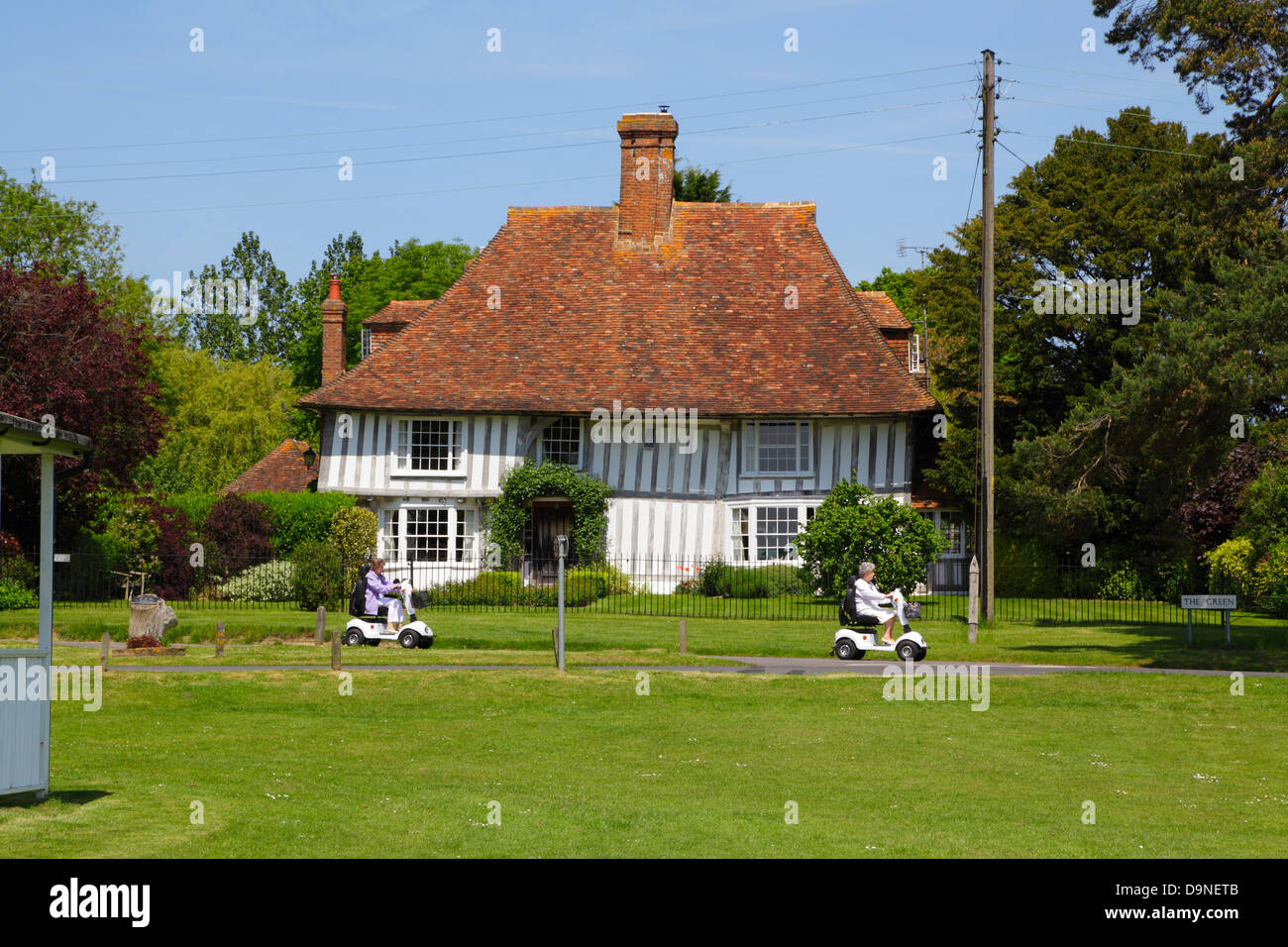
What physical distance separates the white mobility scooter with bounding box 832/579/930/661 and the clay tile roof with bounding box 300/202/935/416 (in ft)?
50.1

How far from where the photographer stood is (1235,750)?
16.3 metres

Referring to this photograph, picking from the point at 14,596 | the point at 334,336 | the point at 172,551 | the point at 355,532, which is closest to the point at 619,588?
the point at 355,532

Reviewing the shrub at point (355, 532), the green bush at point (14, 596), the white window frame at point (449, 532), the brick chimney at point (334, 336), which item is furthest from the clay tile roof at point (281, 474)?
the green bush at point (14, 596)

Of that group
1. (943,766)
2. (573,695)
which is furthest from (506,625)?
(943,766)

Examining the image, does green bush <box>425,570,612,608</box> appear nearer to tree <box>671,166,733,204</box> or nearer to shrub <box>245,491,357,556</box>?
shrub <box>245,491,357,556</box>

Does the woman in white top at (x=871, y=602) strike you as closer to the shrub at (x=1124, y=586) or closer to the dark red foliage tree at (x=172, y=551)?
the shrub at (x=1124, y=586)

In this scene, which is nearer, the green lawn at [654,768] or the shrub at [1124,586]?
the green lawn at [654,768]

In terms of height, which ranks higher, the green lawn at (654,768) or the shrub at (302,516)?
the shrub at (302,516)

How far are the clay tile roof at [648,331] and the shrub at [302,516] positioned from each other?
8.69 ft

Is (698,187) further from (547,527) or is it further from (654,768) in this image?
(654,768)

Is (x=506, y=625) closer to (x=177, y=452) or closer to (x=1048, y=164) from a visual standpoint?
(x=1048, y=164)

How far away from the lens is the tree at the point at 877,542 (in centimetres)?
3331

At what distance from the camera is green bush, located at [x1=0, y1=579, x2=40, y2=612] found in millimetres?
31075
